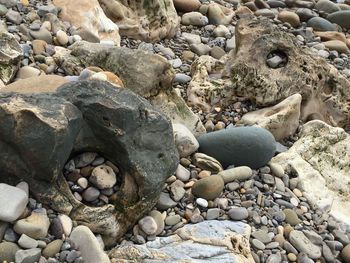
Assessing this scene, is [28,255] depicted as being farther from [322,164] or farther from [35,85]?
[322,164]

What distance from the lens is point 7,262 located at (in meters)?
2.59

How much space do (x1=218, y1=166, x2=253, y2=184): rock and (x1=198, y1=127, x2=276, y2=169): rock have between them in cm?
12

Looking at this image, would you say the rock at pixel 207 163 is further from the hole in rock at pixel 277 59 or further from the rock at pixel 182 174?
the hole in rock at pixel 277 59

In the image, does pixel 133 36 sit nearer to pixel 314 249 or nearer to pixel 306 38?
pixel 306 38

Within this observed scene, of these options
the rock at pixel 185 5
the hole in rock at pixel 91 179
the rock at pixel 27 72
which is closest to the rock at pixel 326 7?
the rock at pixel 185 5

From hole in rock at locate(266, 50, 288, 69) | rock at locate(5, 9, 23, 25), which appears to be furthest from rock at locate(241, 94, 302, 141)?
rock at locate(5, 9, 23, 25)

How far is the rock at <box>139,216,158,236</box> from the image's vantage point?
3104 mm

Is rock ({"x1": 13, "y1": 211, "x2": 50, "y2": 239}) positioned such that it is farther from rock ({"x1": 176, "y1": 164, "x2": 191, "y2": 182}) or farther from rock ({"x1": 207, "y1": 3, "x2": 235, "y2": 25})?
rock ({"x1": 207, "y1": 3, "x2": 235, "y2": 25})

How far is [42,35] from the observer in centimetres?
471

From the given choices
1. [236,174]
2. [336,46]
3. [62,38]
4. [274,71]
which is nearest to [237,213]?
[236,174]

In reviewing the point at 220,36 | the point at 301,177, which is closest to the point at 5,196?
the point at 301,177

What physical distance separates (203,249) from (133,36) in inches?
132

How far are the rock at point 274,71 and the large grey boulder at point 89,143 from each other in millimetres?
1805

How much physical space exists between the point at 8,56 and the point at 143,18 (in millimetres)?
2083
